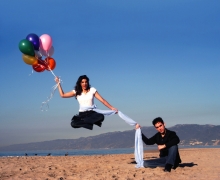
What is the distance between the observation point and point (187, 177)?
272 inches

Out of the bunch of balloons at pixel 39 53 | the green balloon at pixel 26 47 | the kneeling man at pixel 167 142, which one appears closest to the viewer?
the kneeling man at pixel 167 142

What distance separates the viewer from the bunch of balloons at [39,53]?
8920 millimetres

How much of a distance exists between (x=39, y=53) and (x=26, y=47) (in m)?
0.64

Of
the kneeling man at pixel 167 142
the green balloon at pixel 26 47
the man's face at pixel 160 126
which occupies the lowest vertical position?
the kneeling man at pixel 167 142

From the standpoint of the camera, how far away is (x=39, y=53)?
9.25 m

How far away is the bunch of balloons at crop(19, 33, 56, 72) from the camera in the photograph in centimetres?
892

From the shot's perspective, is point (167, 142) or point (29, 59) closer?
point (167, 142)

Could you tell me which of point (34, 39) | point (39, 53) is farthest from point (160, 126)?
point (34, 39)

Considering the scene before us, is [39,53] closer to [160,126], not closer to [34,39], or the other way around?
[34,39]

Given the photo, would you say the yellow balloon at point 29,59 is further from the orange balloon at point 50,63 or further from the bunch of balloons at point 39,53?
the orange balloon at point 50,63

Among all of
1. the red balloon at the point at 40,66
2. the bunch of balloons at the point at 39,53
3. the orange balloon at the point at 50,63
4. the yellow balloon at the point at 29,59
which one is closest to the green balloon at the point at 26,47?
the bunch of balloons at the point at 39,53

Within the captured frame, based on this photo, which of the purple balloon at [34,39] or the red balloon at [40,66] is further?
the red balloon at [40,66]

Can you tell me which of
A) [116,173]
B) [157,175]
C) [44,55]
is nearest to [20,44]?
[44,55]

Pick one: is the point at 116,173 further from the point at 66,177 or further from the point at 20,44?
the point at 20,44
